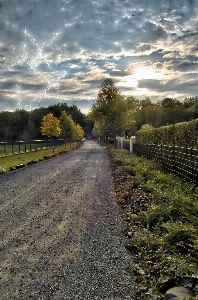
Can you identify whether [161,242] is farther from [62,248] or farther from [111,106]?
[111,106]

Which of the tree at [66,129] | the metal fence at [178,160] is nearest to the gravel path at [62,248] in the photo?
the metal fence at [178,160]

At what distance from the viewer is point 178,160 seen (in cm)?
1416

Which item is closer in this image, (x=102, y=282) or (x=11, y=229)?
(x=102, y=282)

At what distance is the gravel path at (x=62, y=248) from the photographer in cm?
393

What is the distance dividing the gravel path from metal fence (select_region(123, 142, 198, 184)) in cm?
326

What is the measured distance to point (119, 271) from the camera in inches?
174

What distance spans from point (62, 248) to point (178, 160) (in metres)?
9.71

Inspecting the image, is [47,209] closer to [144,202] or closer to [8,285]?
[144,202]

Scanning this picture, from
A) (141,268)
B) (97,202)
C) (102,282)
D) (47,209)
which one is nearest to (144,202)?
(97,202)

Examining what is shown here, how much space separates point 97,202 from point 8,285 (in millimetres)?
5270

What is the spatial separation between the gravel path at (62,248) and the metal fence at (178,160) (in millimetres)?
3259

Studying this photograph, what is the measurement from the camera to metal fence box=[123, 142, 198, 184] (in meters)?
11.3

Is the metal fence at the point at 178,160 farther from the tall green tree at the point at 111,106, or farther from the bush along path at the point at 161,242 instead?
the tall green tree at the point at 111,106

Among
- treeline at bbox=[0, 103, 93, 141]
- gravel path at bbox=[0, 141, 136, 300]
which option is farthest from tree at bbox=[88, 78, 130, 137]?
treeline at bbox=[0, 103, 93, 141]
